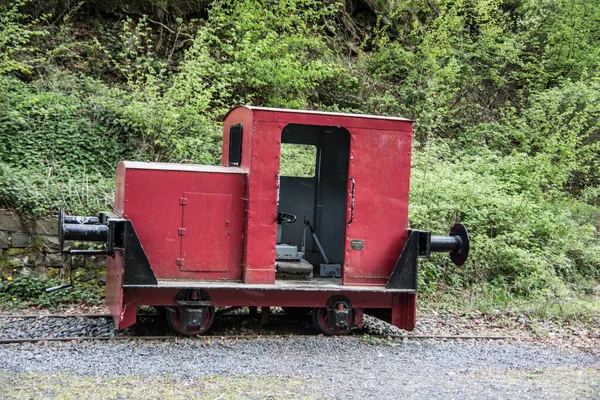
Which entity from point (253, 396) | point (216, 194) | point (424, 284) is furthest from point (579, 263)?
point (253, 396)

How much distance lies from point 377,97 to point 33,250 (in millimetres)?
10126

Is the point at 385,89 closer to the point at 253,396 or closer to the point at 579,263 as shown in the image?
Answer: the point at 579,263

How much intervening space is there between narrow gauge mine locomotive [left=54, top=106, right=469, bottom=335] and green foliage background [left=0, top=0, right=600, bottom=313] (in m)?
3.12

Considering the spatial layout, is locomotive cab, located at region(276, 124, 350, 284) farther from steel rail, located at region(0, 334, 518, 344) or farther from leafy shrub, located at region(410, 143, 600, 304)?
leafy shrub, located at region(410, 143, 600, 304)

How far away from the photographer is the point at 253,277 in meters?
7.96

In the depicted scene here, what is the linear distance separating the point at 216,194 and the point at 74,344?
2.36 m

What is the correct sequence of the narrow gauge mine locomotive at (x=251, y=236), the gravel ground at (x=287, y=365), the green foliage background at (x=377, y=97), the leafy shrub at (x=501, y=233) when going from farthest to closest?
the green foliage background at (x=377, y=97) < the leafy shrub at (x=501, y=233) < the narrow gauge mine locomotive at (x=251, y=236) < the gravel ground at (x=287, y=365)

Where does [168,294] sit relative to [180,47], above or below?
below

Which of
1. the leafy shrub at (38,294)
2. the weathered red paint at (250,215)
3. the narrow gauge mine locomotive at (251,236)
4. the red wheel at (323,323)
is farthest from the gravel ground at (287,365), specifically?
the leafy shrub at (38,294)

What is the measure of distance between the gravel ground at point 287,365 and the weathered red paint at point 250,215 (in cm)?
59

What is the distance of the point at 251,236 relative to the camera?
26.1 ft

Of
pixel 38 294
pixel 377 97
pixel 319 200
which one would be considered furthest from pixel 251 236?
pixel 377 97

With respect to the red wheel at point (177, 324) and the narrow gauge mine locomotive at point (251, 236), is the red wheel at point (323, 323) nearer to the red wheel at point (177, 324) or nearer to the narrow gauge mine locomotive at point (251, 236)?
the narrow gauge mine locomotive at point (251, 236)

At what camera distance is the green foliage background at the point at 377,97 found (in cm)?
1205
